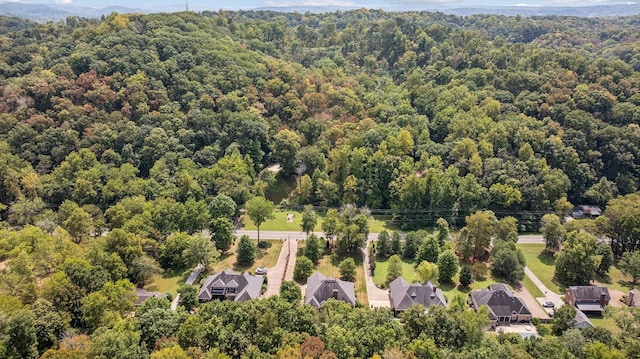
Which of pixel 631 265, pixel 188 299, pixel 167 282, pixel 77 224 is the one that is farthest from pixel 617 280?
pixel 77 224

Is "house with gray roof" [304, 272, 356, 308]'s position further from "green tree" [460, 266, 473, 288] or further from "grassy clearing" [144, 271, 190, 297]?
"grassy clearing" [144, 271, 190, 297]

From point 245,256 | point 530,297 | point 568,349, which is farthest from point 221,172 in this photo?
point 568,349

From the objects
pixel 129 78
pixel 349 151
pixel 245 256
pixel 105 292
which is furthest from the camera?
pixel 129 78

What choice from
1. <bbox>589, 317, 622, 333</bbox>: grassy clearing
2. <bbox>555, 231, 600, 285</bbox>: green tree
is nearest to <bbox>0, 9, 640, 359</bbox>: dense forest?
<bbox>589, 317, 622, 333</bbox>: grassy clearing

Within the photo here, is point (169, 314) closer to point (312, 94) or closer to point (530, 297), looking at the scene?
point (530, 297)

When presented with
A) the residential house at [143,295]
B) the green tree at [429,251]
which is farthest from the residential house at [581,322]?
the residential house at [143,295]
